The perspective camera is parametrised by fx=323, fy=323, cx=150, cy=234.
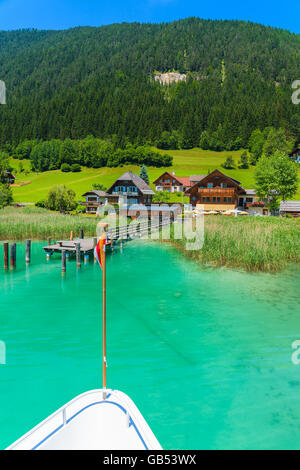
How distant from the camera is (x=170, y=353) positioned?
487 inches

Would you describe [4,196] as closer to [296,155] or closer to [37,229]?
[37,229]

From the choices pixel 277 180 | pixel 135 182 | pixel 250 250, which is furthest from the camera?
pixel 135 182

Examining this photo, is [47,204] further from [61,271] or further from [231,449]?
[231,449]

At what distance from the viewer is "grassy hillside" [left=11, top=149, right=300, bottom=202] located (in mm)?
94137

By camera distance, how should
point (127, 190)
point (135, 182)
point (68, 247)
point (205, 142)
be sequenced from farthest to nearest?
point (205, 142)
point (135, 182)
point (127, 190)
point (68, 247)

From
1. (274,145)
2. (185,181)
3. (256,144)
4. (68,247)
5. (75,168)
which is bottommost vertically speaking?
(68,247)

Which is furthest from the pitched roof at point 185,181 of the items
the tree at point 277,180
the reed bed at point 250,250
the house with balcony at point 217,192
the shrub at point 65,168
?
the reed bed at point 250,250

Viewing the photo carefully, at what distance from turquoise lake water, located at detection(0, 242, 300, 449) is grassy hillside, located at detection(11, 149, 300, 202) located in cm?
6840

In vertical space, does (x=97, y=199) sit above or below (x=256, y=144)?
below

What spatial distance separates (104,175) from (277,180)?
62136 mm

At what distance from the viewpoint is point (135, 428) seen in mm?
6332

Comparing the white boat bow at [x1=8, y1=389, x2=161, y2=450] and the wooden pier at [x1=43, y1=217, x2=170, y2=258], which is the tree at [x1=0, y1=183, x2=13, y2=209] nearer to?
the wooden pier at [x1=43, y1=217, x2=170, y2=258]

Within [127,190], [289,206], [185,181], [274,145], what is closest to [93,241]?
[289,206]

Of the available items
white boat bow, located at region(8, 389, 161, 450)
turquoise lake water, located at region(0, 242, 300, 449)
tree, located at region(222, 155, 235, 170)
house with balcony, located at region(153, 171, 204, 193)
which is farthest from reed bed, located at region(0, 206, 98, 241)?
tree, located at region(222, 155, 235, 170)
